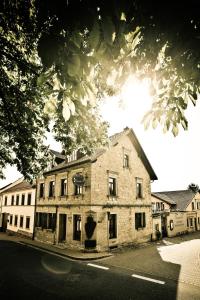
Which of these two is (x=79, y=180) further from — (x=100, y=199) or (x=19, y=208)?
(x=19, y=208)

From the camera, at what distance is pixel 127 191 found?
1995 centimetres

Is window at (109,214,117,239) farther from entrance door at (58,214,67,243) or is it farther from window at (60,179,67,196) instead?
window at (60,179,67,196)

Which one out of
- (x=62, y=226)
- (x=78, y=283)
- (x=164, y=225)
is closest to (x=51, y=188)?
(x=62, y=226)

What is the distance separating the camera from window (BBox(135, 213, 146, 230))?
20.5 m

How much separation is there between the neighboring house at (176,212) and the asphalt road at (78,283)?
1302 centimetres

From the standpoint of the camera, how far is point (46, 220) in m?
20.8

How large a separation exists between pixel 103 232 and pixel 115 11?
16.5 m

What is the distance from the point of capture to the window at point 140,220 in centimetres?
2052

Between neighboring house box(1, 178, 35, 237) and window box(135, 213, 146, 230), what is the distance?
10653 mm

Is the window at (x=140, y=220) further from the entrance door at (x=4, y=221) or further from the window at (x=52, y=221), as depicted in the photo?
the entrance door at (x=4, y=221)

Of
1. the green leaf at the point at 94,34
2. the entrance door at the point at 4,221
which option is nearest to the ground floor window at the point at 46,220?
the entrance door at the point at 4,221

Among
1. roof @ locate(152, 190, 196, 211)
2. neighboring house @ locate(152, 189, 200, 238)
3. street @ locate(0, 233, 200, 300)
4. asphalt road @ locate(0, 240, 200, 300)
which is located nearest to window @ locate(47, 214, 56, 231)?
street @ locate(0, 233, 200, 300)

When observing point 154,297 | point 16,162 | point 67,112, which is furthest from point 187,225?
point 67,112

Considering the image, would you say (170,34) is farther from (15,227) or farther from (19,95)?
(15,227)
